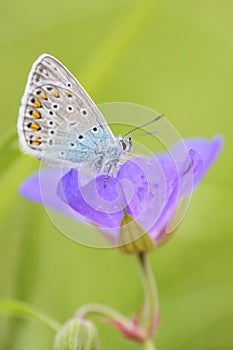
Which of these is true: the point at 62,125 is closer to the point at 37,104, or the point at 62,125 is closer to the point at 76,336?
the point at 37,104

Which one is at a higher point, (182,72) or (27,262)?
(182,72)

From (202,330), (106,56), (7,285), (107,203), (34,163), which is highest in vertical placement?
(106,56)

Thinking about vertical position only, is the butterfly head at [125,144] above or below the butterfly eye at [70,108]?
above

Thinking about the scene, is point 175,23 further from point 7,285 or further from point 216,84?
point 7,285

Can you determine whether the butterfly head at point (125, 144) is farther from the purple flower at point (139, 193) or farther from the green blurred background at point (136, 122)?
the green blurred background at point (136, 122)

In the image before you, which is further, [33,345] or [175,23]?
[175,23]

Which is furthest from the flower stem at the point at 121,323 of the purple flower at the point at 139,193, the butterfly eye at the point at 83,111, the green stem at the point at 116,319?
the butterfly eye at the point at 83,111

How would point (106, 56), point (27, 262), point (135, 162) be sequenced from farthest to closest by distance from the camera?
point (106, 56) → point (27, 262) → point (135, 162)

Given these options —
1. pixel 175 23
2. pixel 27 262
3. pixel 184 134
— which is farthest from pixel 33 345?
pixel 175 23
